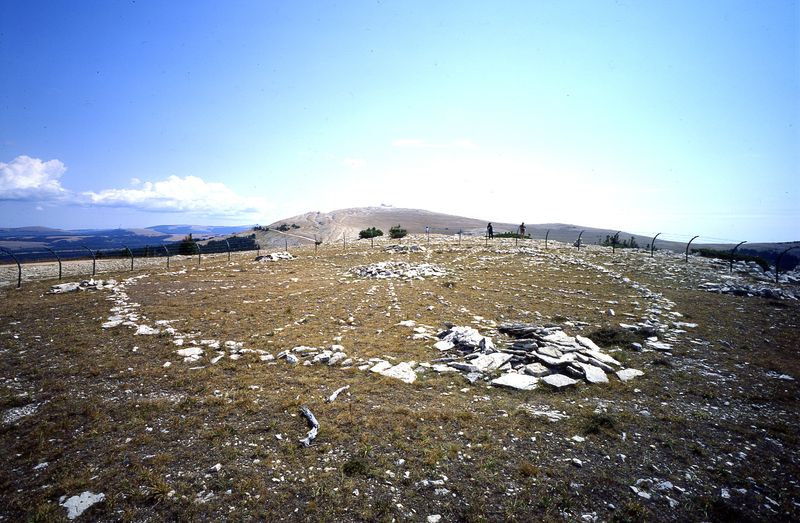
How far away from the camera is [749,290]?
64.1 feet

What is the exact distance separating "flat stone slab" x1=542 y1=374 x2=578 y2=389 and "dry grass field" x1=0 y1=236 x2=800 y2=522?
0.27 metres

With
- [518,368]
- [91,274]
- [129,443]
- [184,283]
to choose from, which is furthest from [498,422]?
[91,274]

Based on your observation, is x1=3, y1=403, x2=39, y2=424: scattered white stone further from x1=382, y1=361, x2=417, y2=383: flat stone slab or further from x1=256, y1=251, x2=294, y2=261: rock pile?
x1=256, y1=251, x2=294, y2=261: rock pile

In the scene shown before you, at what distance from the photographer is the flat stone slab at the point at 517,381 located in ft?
28.2

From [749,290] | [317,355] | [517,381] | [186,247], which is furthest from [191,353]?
[186,247]

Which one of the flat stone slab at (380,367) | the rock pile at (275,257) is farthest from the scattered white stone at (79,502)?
the rock pile at (275,257)

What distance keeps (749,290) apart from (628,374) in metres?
18.0

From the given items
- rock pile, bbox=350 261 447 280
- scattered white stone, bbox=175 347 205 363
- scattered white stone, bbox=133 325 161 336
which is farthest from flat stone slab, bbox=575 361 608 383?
scattered white stone, bbox=133 325 161 336

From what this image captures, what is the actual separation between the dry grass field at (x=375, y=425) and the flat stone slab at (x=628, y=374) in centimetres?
25

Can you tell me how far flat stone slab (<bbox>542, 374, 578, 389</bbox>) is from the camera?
28.0 feet

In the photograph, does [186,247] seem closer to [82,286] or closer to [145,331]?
[82,286]

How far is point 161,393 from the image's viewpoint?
27.0 ft

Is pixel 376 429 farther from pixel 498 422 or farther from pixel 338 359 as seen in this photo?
pixel 338 359

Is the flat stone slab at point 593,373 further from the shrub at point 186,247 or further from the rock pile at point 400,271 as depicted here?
the shrub at point 186,247
